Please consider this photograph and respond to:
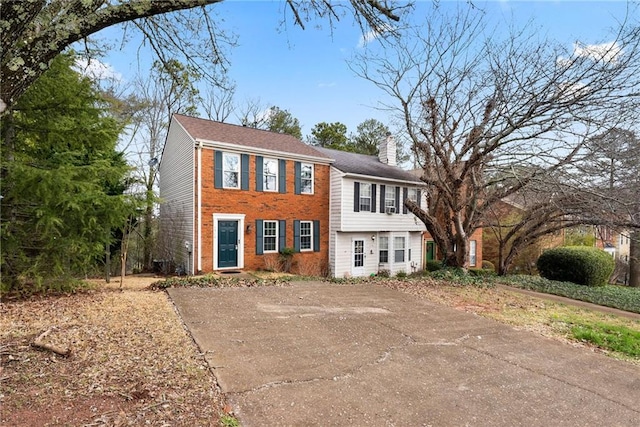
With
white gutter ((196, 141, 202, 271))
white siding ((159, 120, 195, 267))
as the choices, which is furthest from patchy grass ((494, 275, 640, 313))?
white siding ((159, 120, 195, 267))

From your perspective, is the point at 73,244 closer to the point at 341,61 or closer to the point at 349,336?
the point at 349,336

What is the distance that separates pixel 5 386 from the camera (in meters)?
2.77

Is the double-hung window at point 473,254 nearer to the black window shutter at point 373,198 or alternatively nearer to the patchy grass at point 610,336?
the black window shutter at point 373,198

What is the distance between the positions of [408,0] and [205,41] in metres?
2.90

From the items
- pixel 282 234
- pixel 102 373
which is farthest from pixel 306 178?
pixel 102 373

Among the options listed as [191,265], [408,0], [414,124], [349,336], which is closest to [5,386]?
[349,336]

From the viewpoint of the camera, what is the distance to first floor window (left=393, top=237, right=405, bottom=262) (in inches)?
646

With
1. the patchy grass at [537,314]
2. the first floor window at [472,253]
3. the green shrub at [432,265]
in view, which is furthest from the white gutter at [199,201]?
the first floor window at [472,253]

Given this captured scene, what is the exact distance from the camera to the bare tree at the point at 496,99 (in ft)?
26.7

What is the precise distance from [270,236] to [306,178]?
3.04 metres

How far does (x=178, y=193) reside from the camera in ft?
43.9

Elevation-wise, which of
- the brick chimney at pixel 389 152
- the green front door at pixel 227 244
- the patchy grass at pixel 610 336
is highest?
the brick chimney at pixel 389 152

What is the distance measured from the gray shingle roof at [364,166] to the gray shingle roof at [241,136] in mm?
1226

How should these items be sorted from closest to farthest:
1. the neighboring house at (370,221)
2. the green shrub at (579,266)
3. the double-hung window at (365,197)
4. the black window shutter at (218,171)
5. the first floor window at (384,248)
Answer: the black window shutter at (218,171) < the green shrub at (579,266) < the neighboring house at (370,221) < the double-hung window at (365,197) < the first floor window at (384,248)
